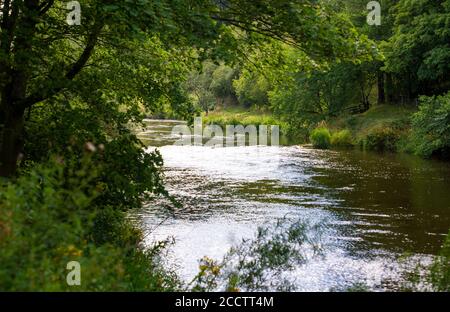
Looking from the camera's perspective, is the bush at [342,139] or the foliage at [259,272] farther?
the bush at [342,139]

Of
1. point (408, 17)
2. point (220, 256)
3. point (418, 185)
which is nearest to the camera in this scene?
point (220, 256)

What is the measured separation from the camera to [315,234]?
12703 mm

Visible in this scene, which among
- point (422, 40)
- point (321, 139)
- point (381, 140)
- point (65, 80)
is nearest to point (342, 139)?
point (321, 139)

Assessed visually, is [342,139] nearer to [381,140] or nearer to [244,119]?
[381,140]

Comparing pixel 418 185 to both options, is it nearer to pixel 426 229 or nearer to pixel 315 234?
pixel 426 229

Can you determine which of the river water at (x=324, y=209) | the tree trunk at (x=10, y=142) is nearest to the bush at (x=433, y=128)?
the river water at (x=324, y=209)

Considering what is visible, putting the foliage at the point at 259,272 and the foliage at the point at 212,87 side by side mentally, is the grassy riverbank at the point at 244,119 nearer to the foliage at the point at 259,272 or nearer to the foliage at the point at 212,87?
the foliage at the point at 212,87

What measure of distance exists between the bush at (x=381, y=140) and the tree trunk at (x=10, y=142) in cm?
2753

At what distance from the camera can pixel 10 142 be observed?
905 cm

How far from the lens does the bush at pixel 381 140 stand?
33.0 metres

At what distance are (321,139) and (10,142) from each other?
95.1 feet

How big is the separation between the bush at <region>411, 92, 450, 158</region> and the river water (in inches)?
35.8
